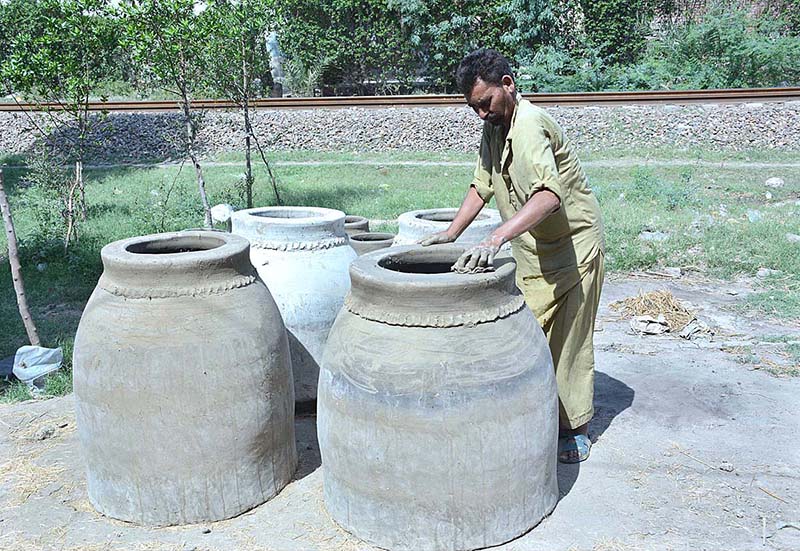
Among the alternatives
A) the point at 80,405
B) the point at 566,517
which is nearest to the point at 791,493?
the point at 566,517

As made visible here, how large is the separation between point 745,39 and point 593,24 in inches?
179

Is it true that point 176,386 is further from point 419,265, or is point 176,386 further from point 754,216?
point 754,216

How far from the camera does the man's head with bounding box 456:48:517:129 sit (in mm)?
3232

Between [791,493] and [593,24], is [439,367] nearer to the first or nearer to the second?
[791,493]

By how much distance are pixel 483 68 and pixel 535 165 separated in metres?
0.49

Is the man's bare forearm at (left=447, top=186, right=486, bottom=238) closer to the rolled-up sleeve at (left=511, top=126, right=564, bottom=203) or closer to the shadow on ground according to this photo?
the rolled-up sleeve at (left=511, top=126, right=564, bottom=203)

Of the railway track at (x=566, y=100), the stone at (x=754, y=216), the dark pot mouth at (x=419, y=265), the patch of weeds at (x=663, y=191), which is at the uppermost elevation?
the railway track at (x=566, y=100)

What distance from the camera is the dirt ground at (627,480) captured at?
3119 millimetres

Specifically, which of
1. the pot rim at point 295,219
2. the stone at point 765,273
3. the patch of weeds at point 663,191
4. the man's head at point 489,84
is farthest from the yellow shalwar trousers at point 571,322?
the patch of weeds at point 663,191

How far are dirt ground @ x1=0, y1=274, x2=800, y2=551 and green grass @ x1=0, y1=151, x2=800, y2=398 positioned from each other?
125cm

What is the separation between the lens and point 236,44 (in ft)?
31.3

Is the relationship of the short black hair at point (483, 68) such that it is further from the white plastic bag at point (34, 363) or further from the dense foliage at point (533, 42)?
the dense foliage at point (533, 42)

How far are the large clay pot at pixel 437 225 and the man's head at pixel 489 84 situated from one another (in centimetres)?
127

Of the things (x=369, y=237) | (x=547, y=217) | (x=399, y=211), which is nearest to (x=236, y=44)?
(x=399, y=211)
